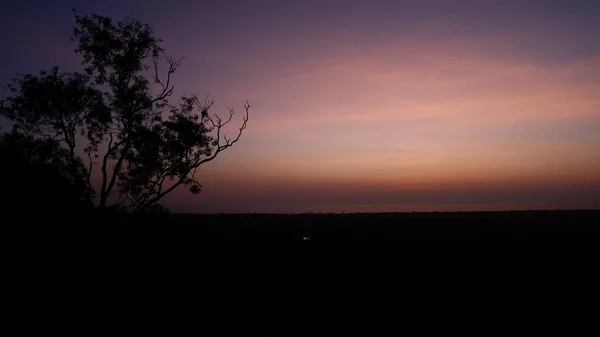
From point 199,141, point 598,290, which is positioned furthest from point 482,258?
point 199,141

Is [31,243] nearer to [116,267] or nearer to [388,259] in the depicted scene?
[116,267]

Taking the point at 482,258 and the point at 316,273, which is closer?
the point at 316,273

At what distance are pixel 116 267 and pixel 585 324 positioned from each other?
21.7 meters

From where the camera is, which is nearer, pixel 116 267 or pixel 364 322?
pixel 364 322

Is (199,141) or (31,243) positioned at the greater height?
(199,141)

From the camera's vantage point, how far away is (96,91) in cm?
3478

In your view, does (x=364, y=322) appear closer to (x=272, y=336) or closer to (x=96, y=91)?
(x=272, y=336)

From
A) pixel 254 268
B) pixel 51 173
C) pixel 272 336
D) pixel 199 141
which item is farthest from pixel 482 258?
pixel 51 173

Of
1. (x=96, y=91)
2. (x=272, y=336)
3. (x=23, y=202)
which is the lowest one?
Result: (x=272, y=336)

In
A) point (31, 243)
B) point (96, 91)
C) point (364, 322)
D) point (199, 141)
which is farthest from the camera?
point (199, 141)

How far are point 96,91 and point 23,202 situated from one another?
1368 centimetres

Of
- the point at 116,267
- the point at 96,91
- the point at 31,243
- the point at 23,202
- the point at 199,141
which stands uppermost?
the point at 96,91

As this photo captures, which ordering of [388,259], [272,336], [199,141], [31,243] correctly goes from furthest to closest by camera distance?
[199,141], [388,259], [31,243], [272,336]

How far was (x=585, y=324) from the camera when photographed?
16719 mm
